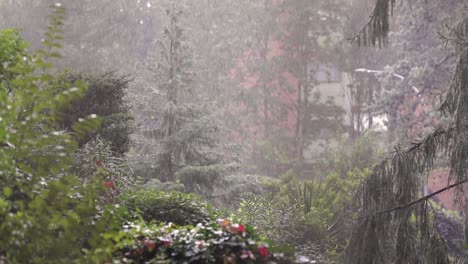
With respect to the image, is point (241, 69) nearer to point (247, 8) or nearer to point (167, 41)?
point (247, 8)

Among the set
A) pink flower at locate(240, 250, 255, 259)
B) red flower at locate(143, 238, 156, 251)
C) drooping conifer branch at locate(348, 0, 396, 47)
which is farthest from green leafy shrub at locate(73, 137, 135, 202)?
pink flower at locate(240, 250, 255, 259)

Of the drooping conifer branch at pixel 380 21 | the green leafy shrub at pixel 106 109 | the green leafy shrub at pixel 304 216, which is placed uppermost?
the drooping conifer branch at pixel 380 21

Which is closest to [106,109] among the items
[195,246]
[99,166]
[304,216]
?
[99,166]

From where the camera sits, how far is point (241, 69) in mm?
32656

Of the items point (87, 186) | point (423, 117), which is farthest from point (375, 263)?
point (423, 117)

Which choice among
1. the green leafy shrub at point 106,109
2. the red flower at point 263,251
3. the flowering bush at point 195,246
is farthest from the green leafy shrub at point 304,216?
the red flower at point 263,251

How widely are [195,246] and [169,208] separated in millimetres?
2676

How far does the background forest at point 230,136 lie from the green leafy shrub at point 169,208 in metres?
0.02

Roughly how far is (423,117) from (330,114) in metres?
6.54

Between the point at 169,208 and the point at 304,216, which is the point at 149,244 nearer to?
the point at 169,208

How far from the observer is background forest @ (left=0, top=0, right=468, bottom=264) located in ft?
13.5

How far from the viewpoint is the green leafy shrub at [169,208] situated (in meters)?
7.18

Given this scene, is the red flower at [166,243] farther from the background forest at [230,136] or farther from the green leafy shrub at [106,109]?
the green leafy shrub at [106,109]

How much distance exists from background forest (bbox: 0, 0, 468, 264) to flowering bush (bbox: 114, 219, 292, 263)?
2 cm
